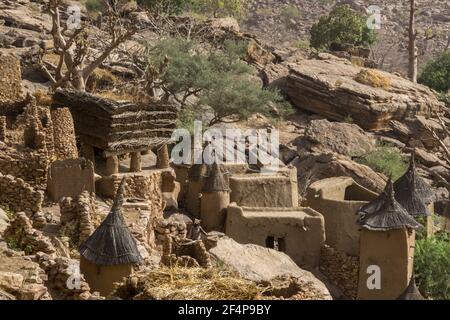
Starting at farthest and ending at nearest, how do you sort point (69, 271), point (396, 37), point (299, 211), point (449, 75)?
1. point (396, 37)
2. point (449, 75)
3. point (299, 211)
4. point (69, 271)

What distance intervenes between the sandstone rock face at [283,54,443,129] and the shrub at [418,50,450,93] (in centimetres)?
727

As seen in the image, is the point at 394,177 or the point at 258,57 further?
the point at 258,57

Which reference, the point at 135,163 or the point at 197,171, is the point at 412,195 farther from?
the point at 135,163

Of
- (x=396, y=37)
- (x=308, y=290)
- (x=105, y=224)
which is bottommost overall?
(x=308, y=290)

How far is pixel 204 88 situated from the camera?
2836cm

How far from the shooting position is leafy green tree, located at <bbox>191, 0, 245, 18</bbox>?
50844 millimetres

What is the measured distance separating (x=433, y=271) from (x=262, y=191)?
4.15 metres

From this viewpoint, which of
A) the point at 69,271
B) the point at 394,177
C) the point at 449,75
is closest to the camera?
the point at 69,271

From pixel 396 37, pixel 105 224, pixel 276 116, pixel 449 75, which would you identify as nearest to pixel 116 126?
pixel 105 224

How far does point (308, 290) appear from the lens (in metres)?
10.9

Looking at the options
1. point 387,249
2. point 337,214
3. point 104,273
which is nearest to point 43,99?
point 337,214

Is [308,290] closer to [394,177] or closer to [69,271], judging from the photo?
[69,271]

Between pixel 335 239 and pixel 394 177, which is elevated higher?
pixel 394 177

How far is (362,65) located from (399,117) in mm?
6468
